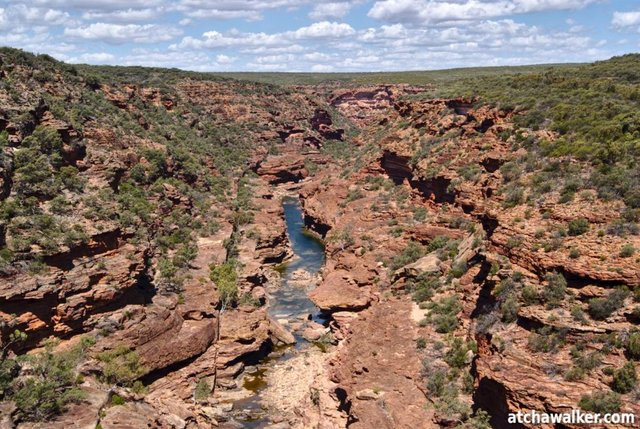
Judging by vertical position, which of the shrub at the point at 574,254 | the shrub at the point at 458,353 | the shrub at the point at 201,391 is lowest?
the shrub at the point at 201,391

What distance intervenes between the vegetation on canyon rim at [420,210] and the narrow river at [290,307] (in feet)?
13.0

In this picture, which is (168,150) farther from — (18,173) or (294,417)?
(294,417)

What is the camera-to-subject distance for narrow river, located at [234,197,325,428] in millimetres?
35281

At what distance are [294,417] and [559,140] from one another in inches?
1136

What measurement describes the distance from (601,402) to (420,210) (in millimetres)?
36336

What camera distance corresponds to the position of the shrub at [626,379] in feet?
63.9

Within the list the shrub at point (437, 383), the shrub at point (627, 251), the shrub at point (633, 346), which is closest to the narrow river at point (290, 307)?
the shrub at point (437, 383)

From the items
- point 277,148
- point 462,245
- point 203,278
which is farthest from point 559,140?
point 277,148

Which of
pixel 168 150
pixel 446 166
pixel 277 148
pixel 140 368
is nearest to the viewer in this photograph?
pixel 140 368

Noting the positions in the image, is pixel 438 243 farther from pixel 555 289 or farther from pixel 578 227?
pixel 555 289

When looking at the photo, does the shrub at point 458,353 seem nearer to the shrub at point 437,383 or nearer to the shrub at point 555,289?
the shrub at point 437,383

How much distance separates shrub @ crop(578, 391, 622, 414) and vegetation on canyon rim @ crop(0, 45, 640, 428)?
0.18 feet

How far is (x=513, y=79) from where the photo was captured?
6825cm

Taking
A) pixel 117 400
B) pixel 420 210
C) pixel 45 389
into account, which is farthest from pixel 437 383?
pixel 420 210
